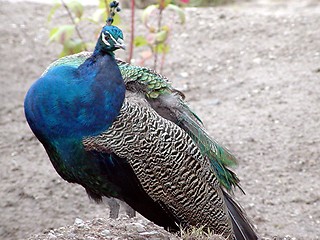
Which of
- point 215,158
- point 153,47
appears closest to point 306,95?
point 153,47

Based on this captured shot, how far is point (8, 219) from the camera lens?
442 cm

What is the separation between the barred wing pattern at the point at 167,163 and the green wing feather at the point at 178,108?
9 cm

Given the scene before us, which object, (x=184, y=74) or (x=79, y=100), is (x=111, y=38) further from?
(x=184, y=74)

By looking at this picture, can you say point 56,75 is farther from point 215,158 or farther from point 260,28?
point 260,28

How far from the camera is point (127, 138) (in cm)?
341

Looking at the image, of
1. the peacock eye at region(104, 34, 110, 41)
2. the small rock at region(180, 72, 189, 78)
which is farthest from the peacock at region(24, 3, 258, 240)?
the small rock at region(180, 72, 189, 78)

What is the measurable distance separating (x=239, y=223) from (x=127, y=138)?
808mm

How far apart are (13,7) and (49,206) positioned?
331 cm

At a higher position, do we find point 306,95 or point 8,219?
point 306,95

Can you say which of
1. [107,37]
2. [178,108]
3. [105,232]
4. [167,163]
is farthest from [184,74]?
[105,232]

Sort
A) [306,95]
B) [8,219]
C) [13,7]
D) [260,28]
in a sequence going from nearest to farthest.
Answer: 1. [8,219]
2. [306,95]
3. [260,28]
4. [13,7]

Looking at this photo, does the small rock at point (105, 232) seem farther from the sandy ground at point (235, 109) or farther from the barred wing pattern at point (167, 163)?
the sandy ground at point (235, 109)

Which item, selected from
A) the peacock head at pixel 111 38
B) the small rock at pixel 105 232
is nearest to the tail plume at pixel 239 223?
the small rock at pixel 105 232

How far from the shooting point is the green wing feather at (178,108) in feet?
11.8
